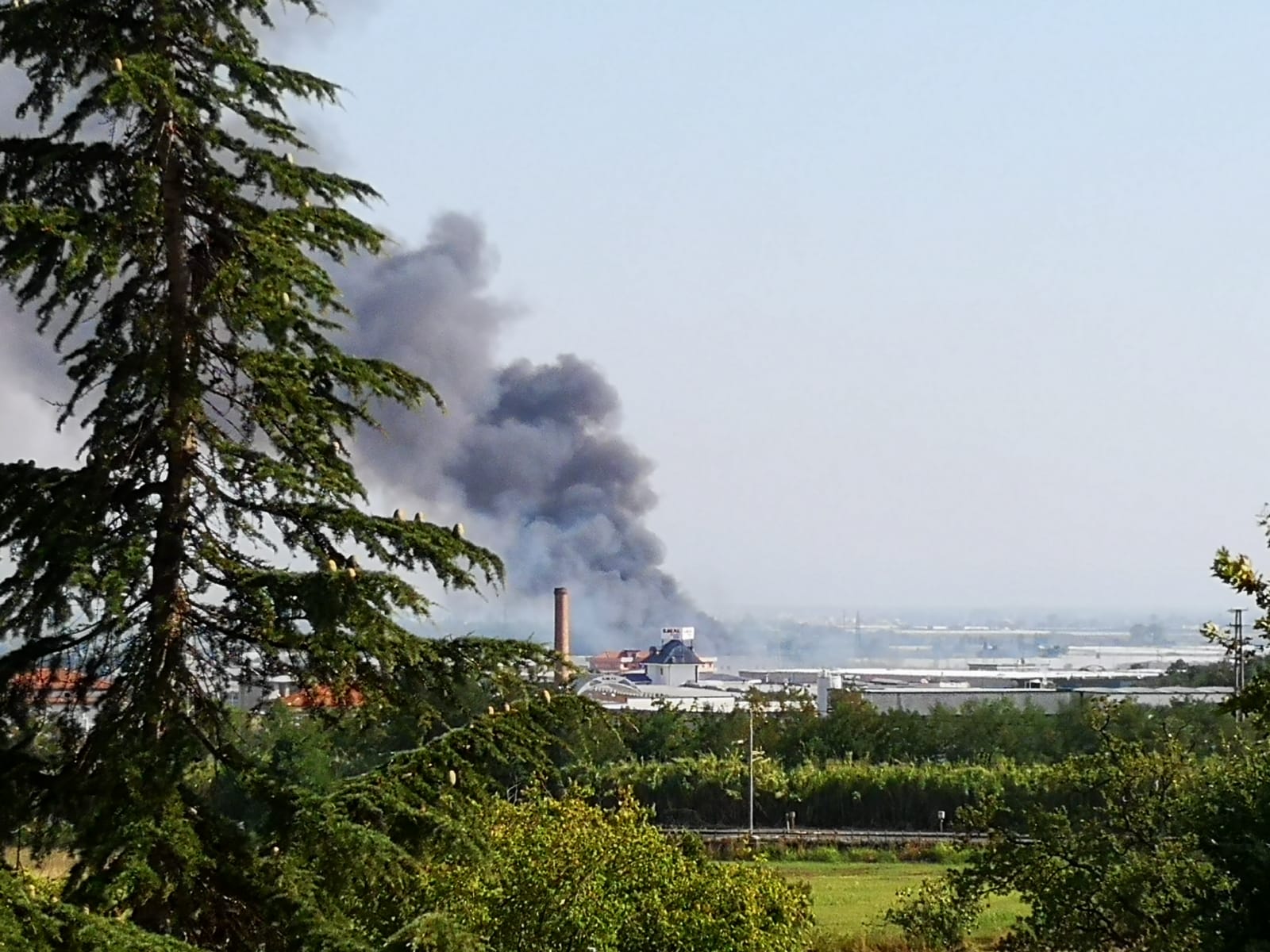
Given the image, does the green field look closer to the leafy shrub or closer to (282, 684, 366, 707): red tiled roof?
the leafy shrub

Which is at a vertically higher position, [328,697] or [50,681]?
[50,681]

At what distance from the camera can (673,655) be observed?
90.6 m

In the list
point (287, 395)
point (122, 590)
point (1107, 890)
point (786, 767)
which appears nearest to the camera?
point (122, 590)

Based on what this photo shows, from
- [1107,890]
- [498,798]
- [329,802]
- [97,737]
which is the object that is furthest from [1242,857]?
[97,737]

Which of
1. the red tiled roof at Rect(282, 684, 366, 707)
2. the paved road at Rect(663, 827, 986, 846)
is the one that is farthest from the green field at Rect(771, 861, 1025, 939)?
the red tiled roof at Rect(282, 684, 366, 707)

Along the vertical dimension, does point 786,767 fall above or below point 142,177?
below

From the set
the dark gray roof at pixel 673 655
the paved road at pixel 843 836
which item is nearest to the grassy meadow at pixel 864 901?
the paved road at pixel 843 836

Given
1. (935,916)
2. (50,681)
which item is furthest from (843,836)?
(50,681)

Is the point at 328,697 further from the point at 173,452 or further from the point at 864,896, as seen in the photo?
the point at 864,896

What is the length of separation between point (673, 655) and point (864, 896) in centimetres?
6057

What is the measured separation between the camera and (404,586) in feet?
24.2

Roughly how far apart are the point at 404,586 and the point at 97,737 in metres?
1.72

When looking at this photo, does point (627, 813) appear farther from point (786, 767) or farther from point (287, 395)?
point (786, 767)

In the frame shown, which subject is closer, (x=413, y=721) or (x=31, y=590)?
(x=31, y=590)
